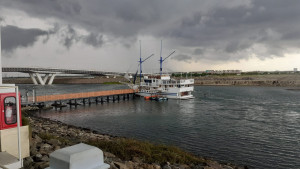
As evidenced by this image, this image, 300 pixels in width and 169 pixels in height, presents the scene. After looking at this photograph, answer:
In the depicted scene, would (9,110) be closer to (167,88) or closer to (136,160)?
(136,160)

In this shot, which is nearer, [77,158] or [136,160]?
[77,158]

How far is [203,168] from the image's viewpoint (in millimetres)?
11727

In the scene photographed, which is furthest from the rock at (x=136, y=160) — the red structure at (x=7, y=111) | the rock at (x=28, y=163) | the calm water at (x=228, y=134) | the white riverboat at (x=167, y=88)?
the white riverboat at (x=167, y=88)

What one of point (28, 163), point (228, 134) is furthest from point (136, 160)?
point (228, 134)

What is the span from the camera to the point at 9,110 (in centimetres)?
677

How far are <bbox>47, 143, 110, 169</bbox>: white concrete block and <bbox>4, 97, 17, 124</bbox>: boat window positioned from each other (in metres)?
5.04

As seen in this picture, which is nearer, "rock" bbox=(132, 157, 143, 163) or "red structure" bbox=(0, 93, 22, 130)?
"red structure" bbox=(0, 93, 22, 130)

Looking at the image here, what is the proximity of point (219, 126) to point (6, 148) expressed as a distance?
26.3m

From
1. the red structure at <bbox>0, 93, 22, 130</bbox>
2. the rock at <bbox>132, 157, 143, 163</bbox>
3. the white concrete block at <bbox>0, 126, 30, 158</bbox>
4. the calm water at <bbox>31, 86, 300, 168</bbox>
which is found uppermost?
the red structure at <bbox>0, 93, 22, 130</bbox>

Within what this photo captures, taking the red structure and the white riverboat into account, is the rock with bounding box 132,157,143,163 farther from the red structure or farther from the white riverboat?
the white riverboat

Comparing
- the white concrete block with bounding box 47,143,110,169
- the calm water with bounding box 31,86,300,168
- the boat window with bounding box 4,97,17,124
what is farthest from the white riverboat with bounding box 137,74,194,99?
the white concrete block with bounding box 47,143,110,169

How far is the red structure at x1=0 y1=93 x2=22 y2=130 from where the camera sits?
6.49 m

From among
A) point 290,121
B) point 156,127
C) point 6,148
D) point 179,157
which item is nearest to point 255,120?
point 290,121

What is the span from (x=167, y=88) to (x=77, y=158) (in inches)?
2530
